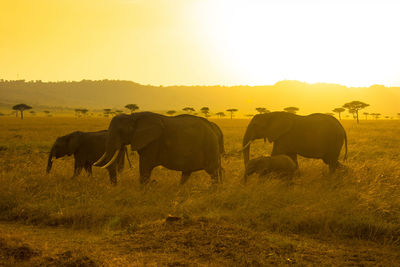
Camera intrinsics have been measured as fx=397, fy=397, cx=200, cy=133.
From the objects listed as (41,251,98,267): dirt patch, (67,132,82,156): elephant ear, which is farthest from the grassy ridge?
(41,251,98,267): dirt patch

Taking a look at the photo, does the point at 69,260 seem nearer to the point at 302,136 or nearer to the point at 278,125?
the point at 278,125

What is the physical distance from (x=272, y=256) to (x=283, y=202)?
101 inches

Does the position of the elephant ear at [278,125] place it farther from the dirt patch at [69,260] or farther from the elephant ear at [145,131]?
the dirt patch at [69,260]

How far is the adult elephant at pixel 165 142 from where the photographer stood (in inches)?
354

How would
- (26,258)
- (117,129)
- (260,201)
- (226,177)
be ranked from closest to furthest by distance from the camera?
(26,258) → (260,201) → (117,129) → (226,177)

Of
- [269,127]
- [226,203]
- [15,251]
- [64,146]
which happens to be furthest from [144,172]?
[15,251]

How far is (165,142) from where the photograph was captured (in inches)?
360

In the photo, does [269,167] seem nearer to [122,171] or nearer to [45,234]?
[122,171]

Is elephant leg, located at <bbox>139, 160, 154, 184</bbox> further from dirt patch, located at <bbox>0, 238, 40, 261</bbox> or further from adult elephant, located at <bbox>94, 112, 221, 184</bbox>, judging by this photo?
dirt patch, located at <bbox>0, 238, 40, 261</bbox>

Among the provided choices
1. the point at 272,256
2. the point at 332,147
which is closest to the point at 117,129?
the point at 272,256

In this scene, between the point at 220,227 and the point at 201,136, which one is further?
the point at 201,136

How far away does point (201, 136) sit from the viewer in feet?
31.0

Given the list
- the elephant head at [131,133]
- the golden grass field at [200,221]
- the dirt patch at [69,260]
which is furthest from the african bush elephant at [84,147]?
the dirt patch at [69,260]

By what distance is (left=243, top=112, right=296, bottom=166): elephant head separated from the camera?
35.3 feet
